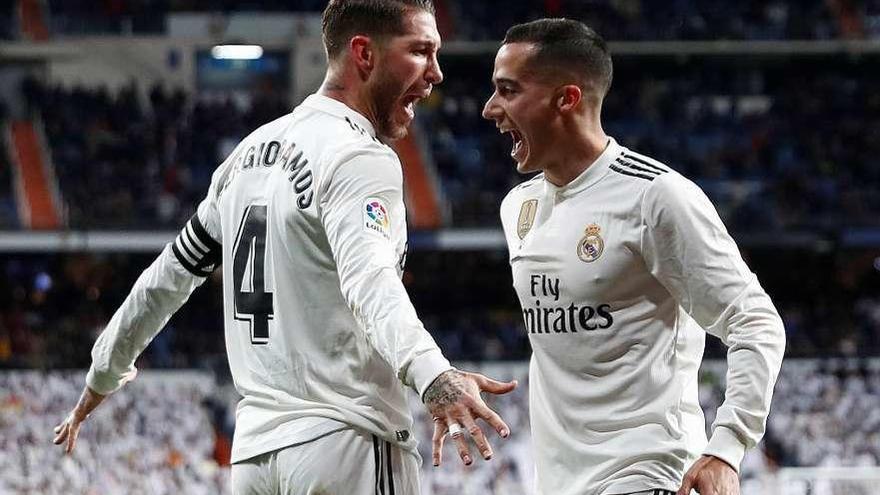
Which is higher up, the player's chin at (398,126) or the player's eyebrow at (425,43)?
the player's eyebrow at (425,43)

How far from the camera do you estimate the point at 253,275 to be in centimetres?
324

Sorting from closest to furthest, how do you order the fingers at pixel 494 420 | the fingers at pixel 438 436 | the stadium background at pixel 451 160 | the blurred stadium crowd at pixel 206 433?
the fingers at pixel 494 420 → the fingers at pixel 438 436 → the blurred stadium crowd at pixel 206 433 → the stadium background at pixel 451 160

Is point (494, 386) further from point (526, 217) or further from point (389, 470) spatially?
point (526, 217)

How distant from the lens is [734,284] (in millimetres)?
3314

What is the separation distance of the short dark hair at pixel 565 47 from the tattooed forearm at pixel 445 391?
4.22 feet

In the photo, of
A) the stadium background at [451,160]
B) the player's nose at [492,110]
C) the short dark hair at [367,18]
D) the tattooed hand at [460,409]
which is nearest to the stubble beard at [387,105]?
the short dark hair at [367,18]

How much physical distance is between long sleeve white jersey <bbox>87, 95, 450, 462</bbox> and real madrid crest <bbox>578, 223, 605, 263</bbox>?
1.76 feet

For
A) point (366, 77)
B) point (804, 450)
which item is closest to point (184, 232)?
point (366, 77)

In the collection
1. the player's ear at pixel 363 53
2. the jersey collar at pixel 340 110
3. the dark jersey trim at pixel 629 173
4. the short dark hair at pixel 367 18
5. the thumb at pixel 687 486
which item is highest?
the short dark hair at pixel 367 18

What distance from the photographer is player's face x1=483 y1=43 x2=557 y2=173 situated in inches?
147

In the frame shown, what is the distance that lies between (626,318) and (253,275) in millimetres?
950

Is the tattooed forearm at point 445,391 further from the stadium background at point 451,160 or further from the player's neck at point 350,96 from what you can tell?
the stadium background at point 451,160

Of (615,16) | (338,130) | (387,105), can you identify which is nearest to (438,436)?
(338,130)

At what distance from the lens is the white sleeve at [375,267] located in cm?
275
